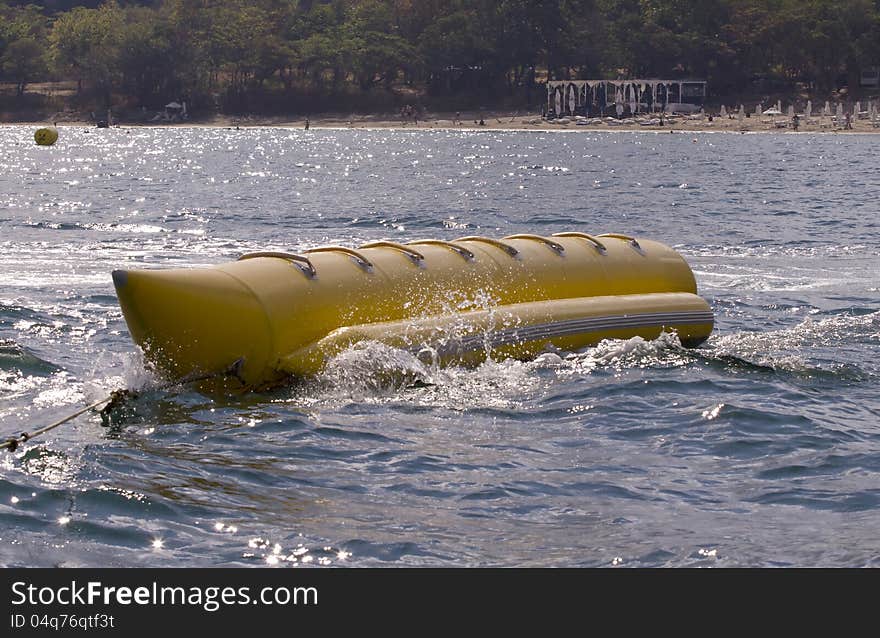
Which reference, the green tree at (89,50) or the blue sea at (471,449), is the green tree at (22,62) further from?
the blue sea at (471,449)

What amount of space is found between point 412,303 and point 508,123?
303 feet

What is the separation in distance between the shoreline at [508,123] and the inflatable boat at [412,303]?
79545mm

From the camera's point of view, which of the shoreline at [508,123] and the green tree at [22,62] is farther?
the green tree at [22,62]

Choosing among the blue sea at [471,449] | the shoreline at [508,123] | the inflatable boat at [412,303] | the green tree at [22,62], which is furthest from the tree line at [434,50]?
the inflatable boat at [412,303]

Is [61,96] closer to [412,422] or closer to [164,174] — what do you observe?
[164,174]


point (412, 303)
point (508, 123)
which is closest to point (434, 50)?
point (508, 123)

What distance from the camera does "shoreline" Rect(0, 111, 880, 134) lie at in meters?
91.6

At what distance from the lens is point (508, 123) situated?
101 m

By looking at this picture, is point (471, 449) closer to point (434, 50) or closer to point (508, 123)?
point (508, 123)

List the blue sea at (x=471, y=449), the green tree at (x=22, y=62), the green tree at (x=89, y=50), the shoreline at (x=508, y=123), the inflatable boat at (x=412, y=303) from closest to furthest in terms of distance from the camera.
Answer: the blue sea at (x=471, y=449), the inflatable boat at (x=412, y=303), the shoreline at (x=508, y=123), the green tree at (x=89, y=50), the green tree at (x=22, y=62)

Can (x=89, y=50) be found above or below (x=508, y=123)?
above

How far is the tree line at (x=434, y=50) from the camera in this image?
100625 millimetres

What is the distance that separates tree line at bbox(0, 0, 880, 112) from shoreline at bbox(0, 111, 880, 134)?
1.84 metres

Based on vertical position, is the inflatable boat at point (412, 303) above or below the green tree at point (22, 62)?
below
